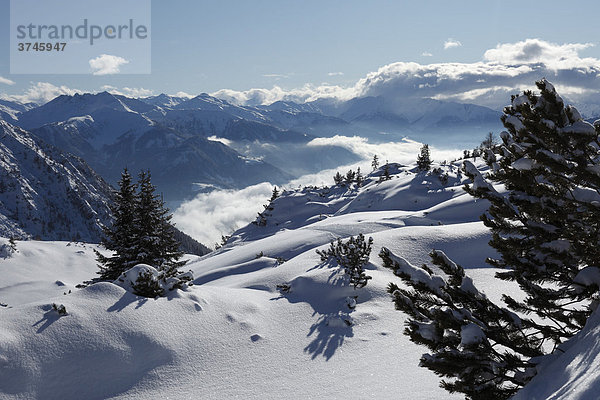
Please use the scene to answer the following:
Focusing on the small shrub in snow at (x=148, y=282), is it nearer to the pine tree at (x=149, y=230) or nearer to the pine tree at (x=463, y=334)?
the pine tree at (x=463, y=334)

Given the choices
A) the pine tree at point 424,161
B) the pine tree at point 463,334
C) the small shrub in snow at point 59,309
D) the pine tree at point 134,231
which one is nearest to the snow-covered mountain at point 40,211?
the pine tree at point 424,161

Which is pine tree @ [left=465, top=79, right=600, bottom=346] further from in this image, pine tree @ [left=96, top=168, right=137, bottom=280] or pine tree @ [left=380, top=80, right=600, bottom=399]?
pine tree @ [left=96, top=168, right=137, bottom=280]

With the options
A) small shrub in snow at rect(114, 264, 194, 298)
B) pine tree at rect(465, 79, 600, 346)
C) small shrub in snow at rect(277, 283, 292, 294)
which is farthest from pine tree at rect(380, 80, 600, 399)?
small shrub in snow at rect(277, 283, 292, 294)

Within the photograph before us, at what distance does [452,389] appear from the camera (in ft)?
12.9

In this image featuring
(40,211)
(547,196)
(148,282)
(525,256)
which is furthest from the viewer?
(40,211)

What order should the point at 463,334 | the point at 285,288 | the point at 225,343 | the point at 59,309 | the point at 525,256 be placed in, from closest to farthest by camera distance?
the point at 463,334 < the point at 525,256 < the point at 59,309 < the point at 225,343 < the point at 285,288

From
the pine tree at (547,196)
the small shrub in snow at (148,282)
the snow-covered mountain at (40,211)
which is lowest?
the snow-covered mountain at (40,211)

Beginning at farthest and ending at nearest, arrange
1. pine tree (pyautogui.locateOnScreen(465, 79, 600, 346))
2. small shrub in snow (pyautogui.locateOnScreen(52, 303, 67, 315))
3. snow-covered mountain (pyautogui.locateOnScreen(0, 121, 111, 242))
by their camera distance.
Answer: snow-covered mountain (pyautogui.locateOnScreen(0, 121, 111, 242)) < small shrub in snow (pyautogui.locateOnScreen(52, 303, 67, 315)) < pine tree (pyautogui.locateOnScreen(465, 79, 600, 346))

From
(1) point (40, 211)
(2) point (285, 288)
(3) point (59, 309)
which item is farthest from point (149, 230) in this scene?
(1) point (40, 211)

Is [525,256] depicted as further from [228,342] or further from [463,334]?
[228,342]

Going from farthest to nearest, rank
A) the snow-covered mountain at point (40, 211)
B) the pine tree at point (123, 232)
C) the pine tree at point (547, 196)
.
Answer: the snow-covered mountain at point (40, 211) → the pine tree at point (123, 232) → the pine tree at point (547, 196)

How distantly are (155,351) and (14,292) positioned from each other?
19.4 meters

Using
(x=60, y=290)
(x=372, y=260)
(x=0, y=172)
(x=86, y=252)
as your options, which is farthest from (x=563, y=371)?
(x=0, y=172)

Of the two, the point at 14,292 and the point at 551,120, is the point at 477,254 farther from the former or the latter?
the point at 14,292
